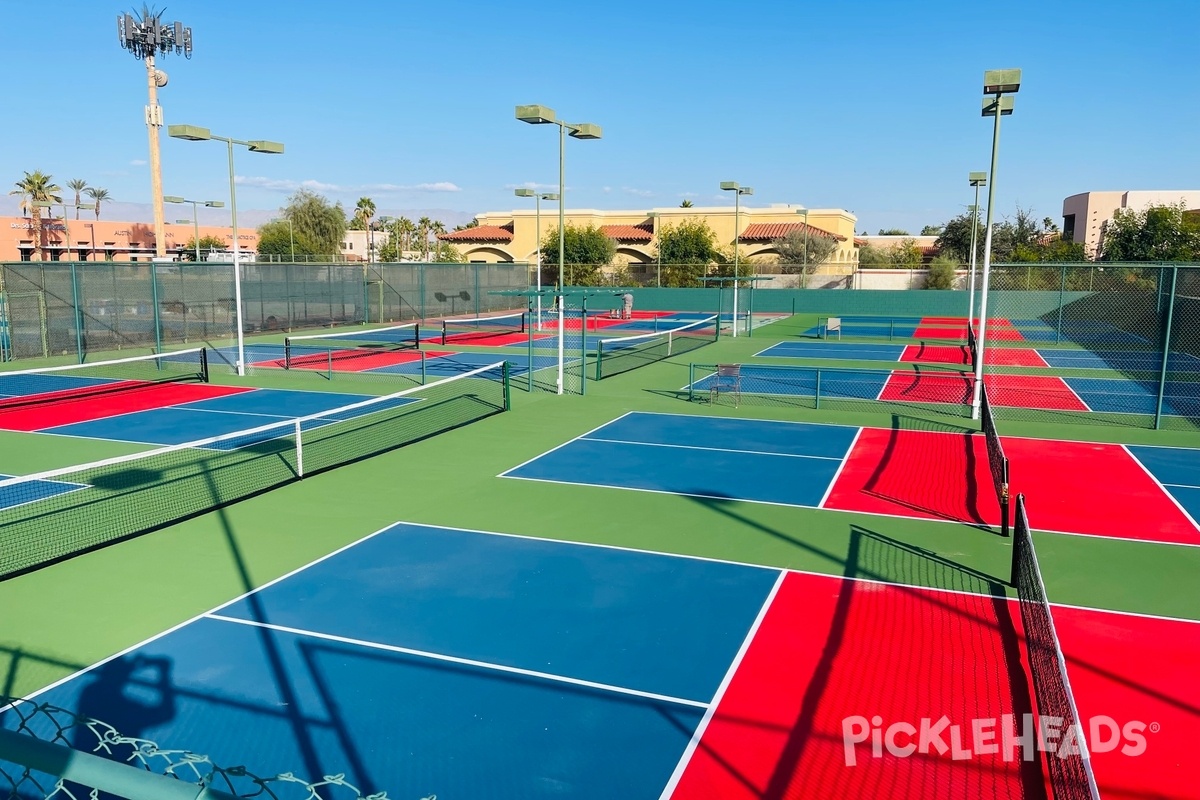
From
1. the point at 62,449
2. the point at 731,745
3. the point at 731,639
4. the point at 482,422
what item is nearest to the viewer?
the point at 731,745

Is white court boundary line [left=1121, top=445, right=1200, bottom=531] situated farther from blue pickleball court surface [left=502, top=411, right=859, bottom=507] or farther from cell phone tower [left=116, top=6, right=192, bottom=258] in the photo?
cell phone tower [left=116, top=6, right=192, bottom=258]

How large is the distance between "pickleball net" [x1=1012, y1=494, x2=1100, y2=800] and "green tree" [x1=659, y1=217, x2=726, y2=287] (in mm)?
53753

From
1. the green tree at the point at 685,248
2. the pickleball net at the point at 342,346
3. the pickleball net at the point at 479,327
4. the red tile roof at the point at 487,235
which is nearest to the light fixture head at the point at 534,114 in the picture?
the pickleball net at the point at 342,346

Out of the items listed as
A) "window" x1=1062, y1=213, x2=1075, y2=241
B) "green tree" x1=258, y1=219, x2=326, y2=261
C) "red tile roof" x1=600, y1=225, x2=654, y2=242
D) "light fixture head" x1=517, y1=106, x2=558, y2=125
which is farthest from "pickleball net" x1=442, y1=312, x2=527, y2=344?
"window" x1=1062, y1=213, x2=1075, y2=241

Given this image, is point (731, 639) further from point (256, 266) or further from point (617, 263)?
point (617, 263)

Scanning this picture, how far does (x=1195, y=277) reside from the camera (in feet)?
113

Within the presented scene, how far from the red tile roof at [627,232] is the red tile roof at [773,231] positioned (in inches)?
A: 284

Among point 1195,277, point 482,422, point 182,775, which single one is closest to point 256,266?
point 482,422

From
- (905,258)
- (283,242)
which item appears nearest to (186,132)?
(905,258)

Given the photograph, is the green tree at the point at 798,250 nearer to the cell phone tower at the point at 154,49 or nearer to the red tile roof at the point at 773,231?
the red tile roof at the point at 773,231

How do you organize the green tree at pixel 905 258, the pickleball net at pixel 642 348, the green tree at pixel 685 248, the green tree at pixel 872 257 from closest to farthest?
the pickleball net at pixel 642 348
the green tree at pixel 685 248
the green tree at pixel 905 258
the green tree at pixel 872 257

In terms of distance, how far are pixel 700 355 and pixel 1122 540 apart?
21434mm

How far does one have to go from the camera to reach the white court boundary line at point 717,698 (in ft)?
20.4

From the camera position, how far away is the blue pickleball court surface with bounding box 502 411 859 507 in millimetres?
13828
